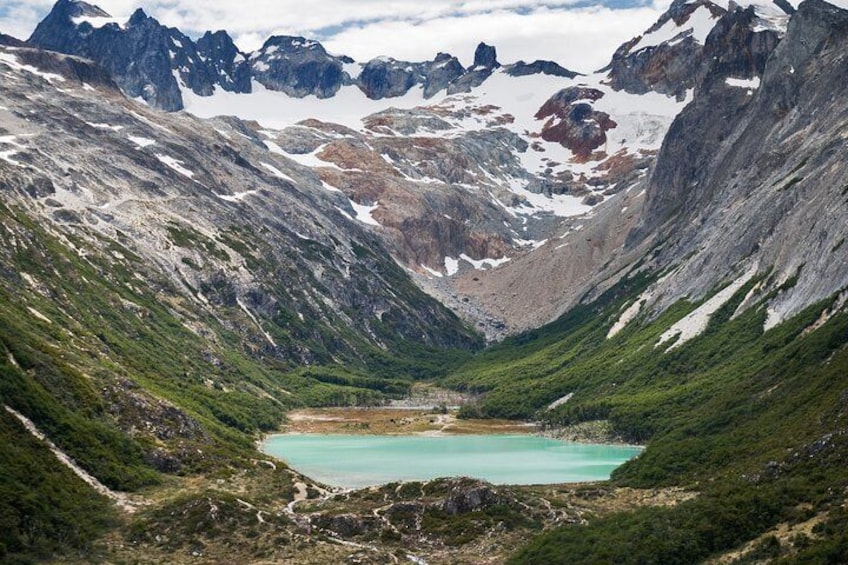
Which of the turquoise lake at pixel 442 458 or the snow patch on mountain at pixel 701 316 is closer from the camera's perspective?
the turquoise lake at pixel 442 458

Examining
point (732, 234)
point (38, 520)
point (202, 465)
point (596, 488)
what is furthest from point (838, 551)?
point (732, 234)

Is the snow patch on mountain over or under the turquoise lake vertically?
over

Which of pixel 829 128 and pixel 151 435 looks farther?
pixel 829 128

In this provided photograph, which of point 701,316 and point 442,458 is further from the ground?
point 701,316

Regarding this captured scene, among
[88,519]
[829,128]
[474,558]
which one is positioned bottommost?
[474,558]

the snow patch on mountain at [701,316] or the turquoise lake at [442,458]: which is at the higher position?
the snow patch on mountain at [701,316]

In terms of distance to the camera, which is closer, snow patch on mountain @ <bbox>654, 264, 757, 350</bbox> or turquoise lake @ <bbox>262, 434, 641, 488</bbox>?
turquoise lake @ <bbox>262, 434, 641, 488</bbox>

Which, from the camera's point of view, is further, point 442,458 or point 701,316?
point 701,316

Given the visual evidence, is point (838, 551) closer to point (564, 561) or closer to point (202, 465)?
point (564, 561)
